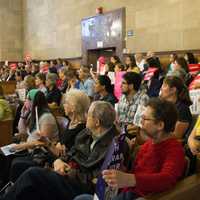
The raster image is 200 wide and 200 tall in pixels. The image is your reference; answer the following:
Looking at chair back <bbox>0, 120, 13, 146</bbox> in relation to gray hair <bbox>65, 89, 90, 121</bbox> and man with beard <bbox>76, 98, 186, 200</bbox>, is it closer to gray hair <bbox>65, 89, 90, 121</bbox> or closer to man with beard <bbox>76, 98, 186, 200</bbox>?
gray hair <bbox>65, 89, 90, 121</bbox>

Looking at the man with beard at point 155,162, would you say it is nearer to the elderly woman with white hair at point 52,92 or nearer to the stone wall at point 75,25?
the elderly woman with white hair at point 52,92

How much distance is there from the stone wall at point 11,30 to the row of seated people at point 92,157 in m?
11.7

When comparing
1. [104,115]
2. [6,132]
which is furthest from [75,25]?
[104,115]

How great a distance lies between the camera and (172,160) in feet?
6.32

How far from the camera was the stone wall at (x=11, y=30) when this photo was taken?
→ 14.8 meters

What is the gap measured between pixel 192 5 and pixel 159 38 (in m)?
1.13

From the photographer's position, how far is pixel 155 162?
2027 millimetres

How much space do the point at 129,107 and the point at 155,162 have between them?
1.94 m

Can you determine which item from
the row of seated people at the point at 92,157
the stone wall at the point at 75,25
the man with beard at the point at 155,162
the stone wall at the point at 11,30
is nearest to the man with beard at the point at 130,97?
the row of seated people at the point at 92,157

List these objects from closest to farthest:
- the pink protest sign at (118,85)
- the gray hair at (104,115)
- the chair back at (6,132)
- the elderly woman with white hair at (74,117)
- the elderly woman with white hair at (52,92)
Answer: the gray hair at (104,115) < the elderly woman with white hair at (74,117) < the chair back at (6,132) < the elderly woman with white hair at (52,92) < the pink protest sign at (118,85)

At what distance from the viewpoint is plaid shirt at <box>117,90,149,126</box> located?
3.88m

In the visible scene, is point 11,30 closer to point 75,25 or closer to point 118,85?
point 75,25

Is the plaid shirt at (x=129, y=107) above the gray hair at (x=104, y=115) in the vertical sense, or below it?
below

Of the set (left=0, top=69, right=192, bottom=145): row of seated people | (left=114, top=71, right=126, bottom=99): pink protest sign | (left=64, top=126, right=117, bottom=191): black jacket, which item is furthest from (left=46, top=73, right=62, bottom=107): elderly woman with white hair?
(left=64, top=126, right=117, bottom=191): black jacket
